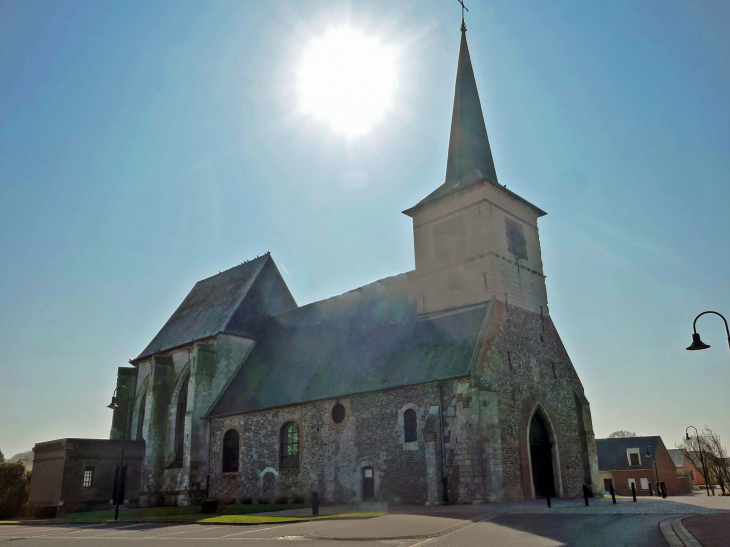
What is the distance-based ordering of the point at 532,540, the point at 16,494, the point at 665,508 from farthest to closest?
1. the point at 16,494
2. the point at 665,508
3. the point at 532,540

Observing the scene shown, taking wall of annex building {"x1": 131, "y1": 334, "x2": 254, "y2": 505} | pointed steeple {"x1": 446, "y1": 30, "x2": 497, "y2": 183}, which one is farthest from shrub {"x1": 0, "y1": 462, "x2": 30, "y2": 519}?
pointed steeple {"x1": 446, "y1": 30, "x2": 497, "y2": 183}

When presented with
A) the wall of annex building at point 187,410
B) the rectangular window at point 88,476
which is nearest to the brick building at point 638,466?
the wall of annex building at point 187,410

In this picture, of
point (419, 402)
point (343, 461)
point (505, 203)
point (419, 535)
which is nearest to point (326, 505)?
point (343, 461)

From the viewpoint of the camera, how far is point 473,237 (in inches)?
1003

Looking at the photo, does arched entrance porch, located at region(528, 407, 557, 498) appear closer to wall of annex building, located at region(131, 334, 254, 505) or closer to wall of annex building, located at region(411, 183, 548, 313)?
wall of annex building, located at region(411, 183, 548, 313)

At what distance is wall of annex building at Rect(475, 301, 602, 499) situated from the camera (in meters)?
21.5

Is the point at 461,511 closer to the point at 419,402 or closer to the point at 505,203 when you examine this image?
the point at 419,402

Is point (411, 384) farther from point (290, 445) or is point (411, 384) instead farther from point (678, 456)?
point (678, 456)

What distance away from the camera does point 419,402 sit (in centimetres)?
2164

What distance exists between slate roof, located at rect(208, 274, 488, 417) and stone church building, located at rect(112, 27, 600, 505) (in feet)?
0.28

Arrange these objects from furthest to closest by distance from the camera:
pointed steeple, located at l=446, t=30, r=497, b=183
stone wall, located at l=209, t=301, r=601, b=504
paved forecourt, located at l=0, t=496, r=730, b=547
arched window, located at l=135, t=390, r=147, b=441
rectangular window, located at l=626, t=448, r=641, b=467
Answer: rectangular window, located at l=626, t=448, r=641, b=467, arched window, located at l=135, t=390, r=147, b=441, pointed steeple, located at l=446, t=30, r=497, b=183, stone wall, located at l=209, t=301, r=601, b=504, paved forecourt, located at l=0, t=496, r=730, b=547

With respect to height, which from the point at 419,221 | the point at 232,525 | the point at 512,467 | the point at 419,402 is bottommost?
the point at 232,525

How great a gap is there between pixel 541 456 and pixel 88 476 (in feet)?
79.1

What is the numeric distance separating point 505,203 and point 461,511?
14707 millimetres
